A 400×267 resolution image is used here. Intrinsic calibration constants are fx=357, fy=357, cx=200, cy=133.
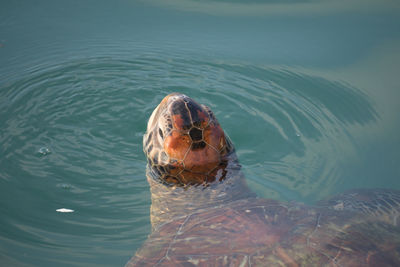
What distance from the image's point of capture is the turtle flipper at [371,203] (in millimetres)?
3746

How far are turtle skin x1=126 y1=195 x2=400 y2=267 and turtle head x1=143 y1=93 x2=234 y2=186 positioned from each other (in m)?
0.37

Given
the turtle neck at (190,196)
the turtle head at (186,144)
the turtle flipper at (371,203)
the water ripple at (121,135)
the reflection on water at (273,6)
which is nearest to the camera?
the turtle head at (186,144)

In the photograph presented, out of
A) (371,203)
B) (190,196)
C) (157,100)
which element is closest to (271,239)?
(190,196)

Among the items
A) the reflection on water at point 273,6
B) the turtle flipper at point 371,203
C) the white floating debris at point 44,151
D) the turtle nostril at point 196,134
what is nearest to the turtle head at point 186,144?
the turtle nostril at point 196,134

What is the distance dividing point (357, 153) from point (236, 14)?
3781mm

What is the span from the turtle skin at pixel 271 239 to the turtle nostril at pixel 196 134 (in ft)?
2.21

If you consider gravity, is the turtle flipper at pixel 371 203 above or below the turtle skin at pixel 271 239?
below

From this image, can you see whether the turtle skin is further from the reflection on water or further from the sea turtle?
the reflection on water

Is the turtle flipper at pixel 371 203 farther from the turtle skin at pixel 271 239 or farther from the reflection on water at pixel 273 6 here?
the reflection on water at pixel 273 6

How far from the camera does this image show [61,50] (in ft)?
19.9

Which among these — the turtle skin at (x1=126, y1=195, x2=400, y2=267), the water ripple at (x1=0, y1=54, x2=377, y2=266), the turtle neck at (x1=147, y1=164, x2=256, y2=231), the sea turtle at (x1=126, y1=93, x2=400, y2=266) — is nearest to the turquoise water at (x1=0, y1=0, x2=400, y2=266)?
the water ripple at (x1=0, y1=54, x2=377, y2=266)

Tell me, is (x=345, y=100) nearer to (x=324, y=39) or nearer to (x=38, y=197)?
(x=324, y=39)

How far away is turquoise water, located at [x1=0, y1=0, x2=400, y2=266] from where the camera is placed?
3604 millimetres

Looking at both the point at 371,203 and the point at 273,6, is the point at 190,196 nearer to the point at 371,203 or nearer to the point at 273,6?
the point at 371,203
